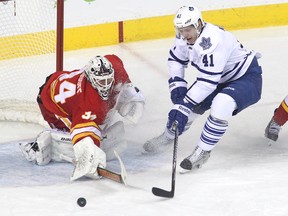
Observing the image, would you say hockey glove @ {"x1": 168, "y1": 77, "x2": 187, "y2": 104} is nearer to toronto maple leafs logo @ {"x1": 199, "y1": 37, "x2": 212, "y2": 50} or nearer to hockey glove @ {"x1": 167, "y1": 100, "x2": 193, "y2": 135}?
hockey glove @ {"x1": 167, "y1": 100, "x2": 193, "y2": 135}

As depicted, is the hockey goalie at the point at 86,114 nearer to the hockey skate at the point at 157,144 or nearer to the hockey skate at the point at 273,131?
the hockey skate at the point at 157,144

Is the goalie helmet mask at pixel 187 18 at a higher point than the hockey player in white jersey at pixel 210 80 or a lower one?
higher

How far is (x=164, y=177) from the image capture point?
14.1 ft

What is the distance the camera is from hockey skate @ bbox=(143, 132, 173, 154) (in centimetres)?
468

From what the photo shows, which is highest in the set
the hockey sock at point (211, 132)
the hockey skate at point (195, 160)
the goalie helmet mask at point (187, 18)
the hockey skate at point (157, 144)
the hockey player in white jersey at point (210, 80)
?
the goalie helmet mask at point (187, 18)

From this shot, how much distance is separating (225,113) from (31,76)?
1.57 metres

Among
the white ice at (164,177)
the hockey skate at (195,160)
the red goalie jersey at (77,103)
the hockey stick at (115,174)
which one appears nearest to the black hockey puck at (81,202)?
the white ice at (164,177)

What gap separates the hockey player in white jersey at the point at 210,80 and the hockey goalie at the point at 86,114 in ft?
0.88

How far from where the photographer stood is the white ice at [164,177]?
3.91 metres

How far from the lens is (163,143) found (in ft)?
15.4

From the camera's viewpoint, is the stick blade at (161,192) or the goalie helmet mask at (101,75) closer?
the stick blade at (161,192)

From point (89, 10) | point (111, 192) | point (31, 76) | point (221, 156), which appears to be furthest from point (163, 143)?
point (89, 10)

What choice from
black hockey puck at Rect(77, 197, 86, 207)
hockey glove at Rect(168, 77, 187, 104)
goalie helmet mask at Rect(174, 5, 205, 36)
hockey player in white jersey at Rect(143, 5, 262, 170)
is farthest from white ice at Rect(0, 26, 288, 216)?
goalie helmet mask at Rect(174, 5, 205, 36)

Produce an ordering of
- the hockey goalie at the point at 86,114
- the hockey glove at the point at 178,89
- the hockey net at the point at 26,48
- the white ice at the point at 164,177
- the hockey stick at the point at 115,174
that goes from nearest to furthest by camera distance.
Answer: the white ice at the point at 164,177
the hockey stick at the point at 115,174
the hockey goalie at the point at 86,114
the hockey glove at the point at 178,89
the hockey net at the point at 26,48
